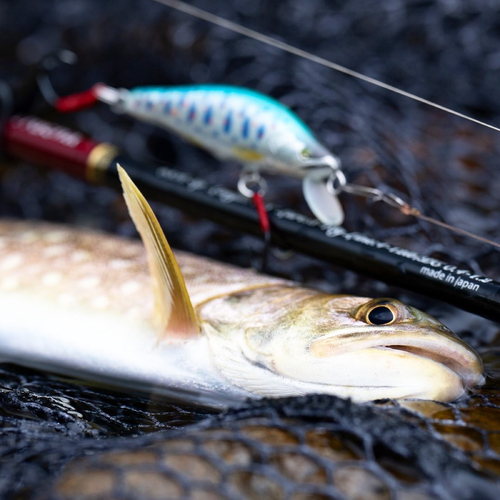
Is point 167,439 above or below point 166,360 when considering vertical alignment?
below

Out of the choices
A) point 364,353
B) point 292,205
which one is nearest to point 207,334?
point 364,353

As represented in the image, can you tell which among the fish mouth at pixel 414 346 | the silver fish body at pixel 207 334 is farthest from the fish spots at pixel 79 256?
the fish mouth at pixel 414 346

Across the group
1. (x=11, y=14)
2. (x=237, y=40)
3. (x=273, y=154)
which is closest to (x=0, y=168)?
(x=11, y=14)

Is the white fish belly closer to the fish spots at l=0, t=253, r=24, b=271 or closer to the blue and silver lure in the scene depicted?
the fish spots at l=0, t=253, r=24, b=271

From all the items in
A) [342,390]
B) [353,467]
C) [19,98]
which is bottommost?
[353,467]

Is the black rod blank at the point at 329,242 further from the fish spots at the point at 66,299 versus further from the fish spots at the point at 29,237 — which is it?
the fish spots at the point at 66,299

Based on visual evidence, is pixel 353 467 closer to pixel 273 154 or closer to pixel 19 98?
pixel 273 154

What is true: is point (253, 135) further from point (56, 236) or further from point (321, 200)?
point (56, 236)
